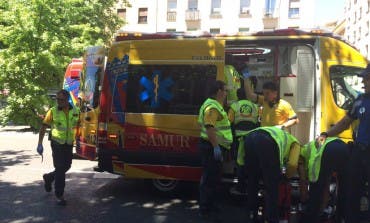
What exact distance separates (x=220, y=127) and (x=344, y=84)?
2.09 m

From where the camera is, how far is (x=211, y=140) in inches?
214

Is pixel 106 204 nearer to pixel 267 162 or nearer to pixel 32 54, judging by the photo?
pixel 267 162

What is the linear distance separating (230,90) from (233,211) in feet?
6.33

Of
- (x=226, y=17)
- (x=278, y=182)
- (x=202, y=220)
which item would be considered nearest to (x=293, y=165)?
(x=278, y=182)

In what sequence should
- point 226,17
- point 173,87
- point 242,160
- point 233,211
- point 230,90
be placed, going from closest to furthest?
point 242,160 < point 233,211 < point 173,87 < point 230,90 < point 226,17

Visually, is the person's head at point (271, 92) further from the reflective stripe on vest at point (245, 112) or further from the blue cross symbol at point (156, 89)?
the blue cross symbol at point (156, 89)

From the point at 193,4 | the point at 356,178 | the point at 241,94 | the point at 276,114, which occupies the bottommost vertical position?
the point at 356,178

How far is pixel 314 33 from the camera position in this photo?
6.20m

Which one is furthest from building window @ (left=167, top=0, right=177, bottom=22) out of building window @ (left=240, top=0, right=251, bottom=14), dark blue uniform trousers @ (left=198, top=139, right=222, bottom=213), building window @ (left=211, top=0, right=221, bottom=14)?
dark blue uniform trousers @ (left=198, top=139, right=222, bottom=213)

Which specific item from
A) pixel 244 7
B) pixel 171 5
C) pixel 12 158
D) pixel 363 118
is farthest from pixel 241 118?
pixel 171 5

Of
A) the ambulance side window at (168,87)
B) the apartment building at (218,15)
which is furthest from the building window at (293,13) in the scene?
the ambulance side window at (168,87)

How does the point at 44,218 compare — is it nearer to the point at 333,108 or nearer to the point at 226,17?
the point at 333,108

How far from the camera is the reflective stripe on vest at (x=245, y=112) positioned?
20.1 ft

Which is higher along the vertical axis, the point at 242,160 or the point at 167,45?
the point at 167,45
